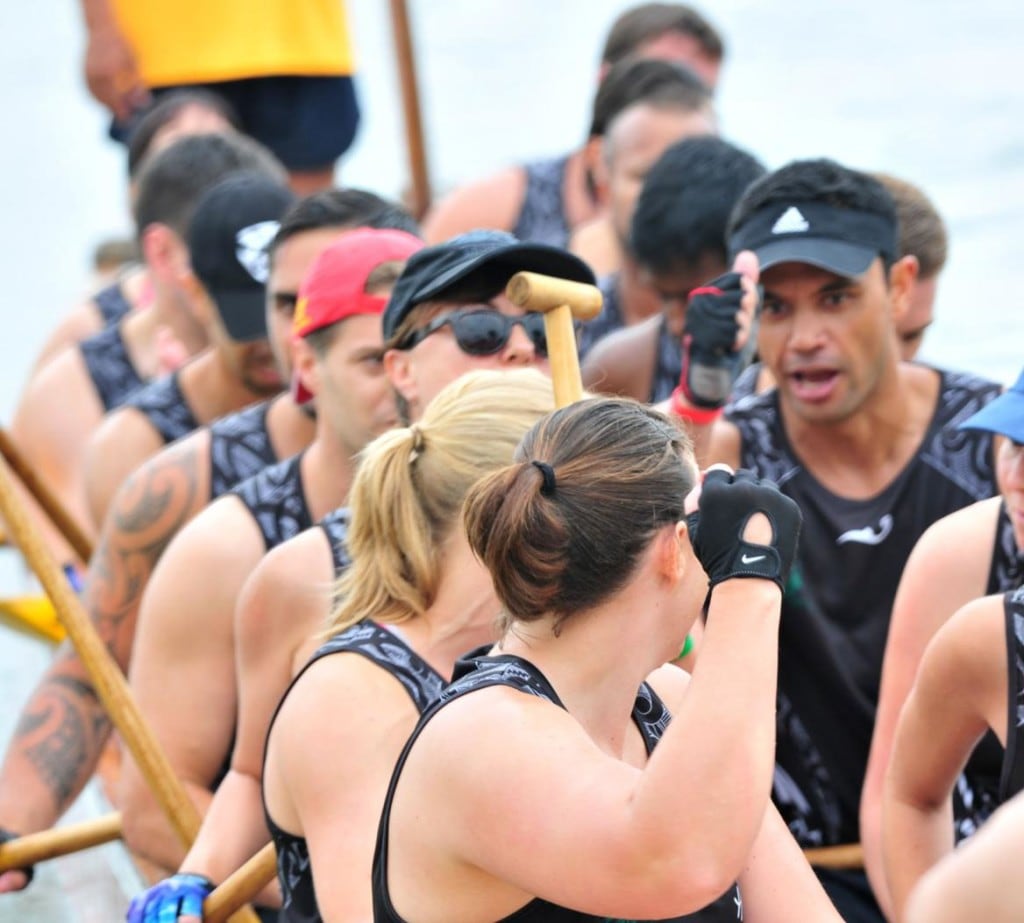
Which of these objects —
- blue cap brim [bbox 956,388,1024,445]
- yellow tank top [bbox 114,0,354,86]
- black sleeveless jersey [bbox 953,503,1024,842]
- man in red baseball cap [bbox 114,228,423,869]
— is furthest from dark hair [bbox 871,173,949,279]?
yellow tank top [bbox 114,0,354,86]

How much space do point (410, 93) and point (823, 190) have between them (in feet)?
12.6

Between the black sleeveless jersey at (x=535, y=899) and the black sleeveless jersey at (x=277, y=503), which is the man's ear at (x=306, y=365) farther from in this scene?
the black sleeveless jersey at (x=535, y=899)

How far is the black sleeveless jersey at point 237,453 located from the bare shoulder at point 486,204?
183cm

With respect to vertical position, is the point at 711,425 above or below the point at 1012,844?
below

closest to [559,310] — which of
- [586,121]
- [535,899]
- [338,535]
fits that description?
[338,535]

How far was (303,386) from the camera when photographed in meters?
3.48

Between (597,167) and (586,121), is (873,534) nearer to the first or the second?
(597,167)

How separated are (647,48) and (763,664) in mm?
4273

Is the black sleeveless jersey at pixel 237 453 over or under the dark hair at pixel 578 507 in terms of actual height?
under

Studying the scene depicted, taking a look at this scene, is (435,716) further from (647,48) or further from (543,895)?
(647,48)

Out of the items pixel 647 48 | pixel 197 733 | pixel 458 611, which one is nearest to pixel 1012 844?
pixel 458 611

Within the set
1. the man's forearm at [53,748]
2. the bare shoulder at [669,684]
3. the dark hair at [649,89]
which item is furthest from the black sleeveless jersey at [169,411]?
the bare shoulder at [669,684]

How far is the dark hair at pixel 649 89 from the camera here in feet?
15.8

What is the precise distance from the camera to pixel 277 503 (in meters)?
3.28
